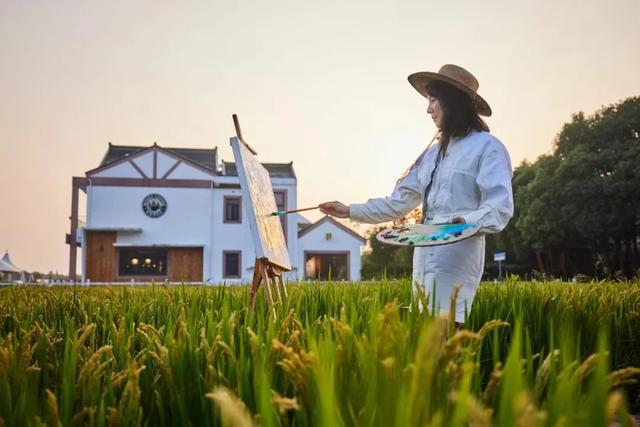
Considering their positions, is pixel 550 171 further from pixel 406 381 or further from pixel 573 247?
pixel 406 381

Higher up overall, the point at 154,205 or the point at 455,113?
the point at 154,205

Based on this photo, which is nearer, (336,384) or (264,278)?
(336,384)

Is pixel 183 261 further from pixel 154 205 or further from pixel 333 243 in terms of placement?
pixel 333 243

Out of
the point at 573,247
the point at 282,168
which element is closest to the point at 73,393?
the point at 282,168

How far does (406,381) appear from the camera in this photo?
1328 millimetres

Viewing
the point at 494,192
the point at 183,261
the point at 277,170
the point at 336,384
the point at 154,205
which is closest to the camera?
the point at 336,384

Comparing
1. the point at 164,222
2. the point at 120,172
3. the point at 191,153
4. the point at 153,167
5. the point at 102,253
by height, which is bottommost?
the point at 102,253

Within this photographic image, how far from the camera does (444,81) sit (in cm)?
Result: 376

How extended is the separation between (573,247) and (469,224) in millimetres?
32930

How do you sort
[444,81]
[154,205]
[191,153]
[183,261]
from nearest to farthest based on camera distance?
[444,81]
[154,205]
[183,261]
[191,153]

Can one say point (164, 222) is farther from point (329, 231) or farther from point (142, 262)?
point (329, 231)

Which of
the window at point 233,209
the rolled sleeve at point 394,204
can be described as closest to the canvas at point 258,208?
the rolled sleeve at point 394,204

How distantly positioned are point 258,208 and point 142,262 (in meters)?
29.1

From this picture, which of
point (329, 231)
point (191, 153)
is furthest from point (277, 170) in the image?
point (191, 153)
